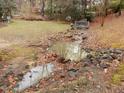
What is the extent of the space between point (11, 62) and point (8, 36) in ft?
24.0

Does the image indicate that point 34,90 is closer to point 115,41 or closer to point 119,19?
point 115,41

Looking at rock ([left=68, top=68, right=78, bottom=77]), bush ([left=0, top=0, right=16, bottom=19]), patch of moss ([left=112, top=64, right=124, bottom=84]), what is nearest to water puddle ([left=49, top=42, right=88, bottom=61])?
rock ([left=68, top=68, right=78, bottom=77])

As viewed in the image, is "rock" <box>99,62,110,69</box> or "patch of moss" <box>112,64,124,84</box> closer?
"patch of moss" <box>112,64,124,84</box>

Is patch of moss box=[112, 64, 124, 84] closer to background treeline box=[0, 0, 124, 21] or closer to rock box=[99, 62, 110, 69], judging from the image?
rock box=[99, 62, 110, 69]

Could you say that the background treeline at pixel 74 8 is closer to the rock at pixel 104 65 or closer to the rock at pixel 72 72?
the rock at pixel 104 65

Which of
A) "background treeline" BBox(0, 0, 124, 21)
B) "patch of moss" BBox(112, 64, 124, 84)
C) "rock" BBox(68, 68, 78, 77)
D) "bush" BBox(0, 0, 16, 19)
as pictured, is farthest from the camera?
"background treeline" BBox(0, 0, 124, 21)

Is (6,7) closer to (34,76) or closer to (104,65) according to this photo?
(34,76)

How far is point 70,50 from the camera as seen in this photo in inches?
640

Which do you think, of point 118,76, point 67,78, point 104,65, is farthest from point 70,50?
point 118,76

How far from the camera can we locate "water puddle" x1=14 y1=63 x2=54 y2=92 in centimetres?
1051

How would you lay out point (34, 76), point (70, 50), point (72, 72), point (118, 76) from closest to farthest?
A: point (118, 76) < point (72, 72) < point (34, 76) < point (70, 50)

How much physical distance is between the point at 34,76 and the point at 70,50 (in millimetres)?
5020

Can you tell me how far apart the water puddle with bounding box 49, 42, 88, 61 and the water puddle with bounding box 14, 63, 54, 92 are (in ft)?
5.05

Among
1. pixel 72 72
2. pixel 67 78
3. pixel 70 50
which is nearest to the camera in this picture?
pixel 67 78
